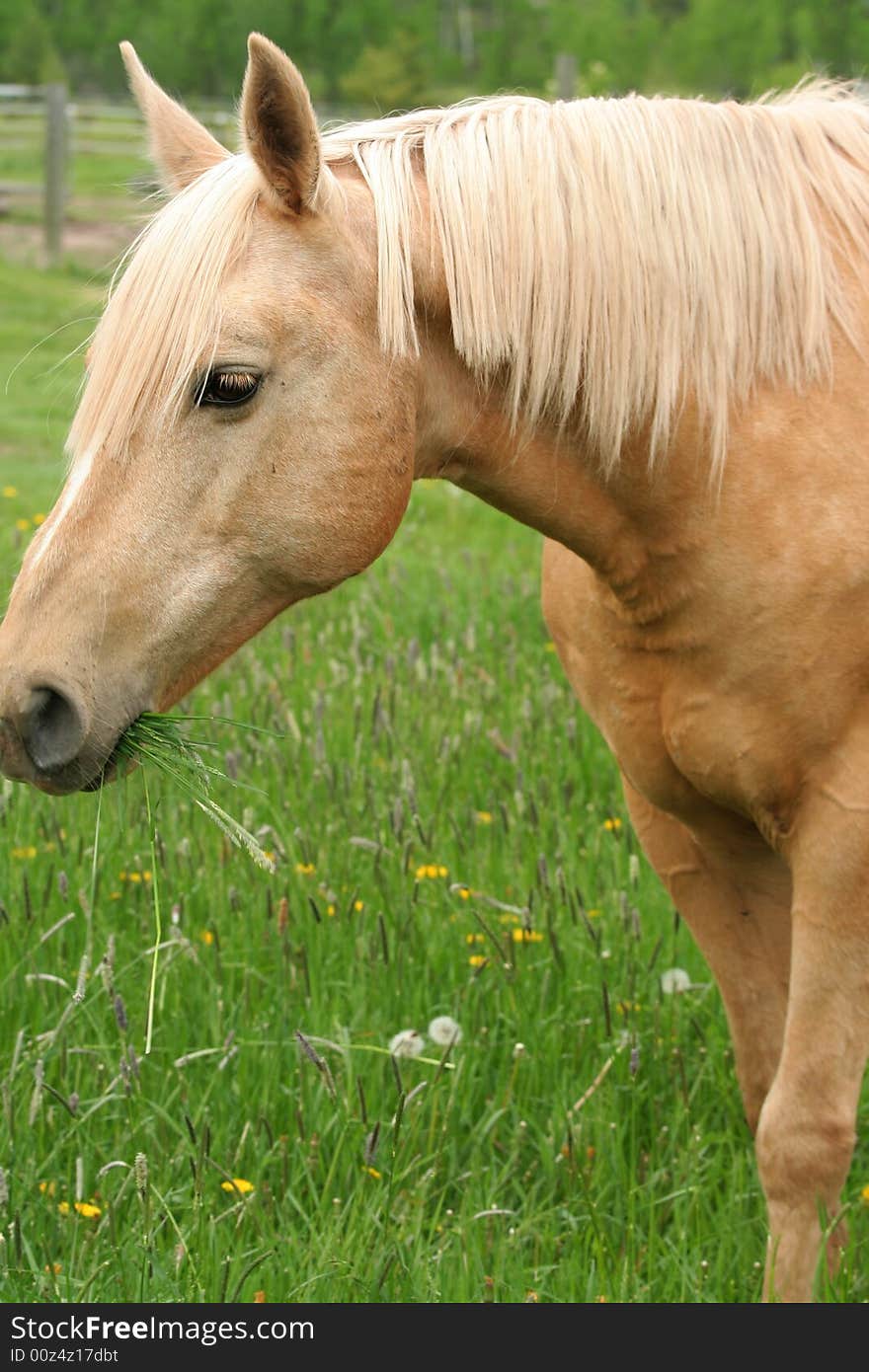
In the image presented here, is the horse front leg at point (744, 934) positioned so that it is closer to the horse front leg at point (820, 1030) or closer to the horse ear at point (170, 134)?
the horse front leg at point (820, 1030)

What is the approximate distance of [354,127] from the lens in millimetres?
2629

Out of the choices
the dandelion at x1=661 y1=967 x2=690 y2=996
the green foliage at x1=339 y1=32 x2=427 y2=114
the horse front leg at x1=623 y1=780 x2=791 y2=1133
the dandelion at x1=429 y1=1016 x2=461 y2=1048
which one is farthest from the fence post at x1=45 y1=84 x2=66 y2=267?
the horse front leg at x1=623 y1=780 x2=791 y2=1133

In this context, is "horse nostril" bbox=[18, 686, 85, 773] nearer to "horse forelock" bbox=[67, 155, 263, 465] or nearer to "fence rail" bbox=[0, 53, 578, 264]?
"horse forelock" bbox=[67, 155, 263, 465]

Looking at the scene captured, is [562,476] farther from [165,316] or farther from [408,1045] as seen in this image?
[408,1045]

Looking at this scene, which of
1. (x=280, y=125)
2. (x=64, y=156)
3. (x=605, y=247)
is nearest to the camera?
(x=280, y=125)

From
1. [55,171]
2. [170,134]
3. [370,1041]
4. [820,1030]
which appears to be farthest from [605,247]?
[55,171]

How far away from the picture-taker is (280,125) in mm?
2301

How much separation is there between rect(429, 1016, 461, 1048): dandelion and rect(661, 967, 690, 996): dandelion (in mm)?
536

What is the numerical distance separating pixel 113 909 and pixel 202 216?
1.94 meters

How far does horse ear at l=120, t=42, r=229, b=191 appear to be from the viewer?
2699 millimetres

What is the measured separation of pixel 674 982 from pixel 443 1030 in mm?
614

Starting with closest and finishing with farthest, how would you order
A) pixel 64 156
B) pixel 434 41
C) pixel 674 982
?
pixel 674 982
pixel 64 156
pixel 434 41

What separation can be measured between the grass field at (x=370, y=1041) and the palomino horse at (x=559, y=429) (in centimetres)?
43
